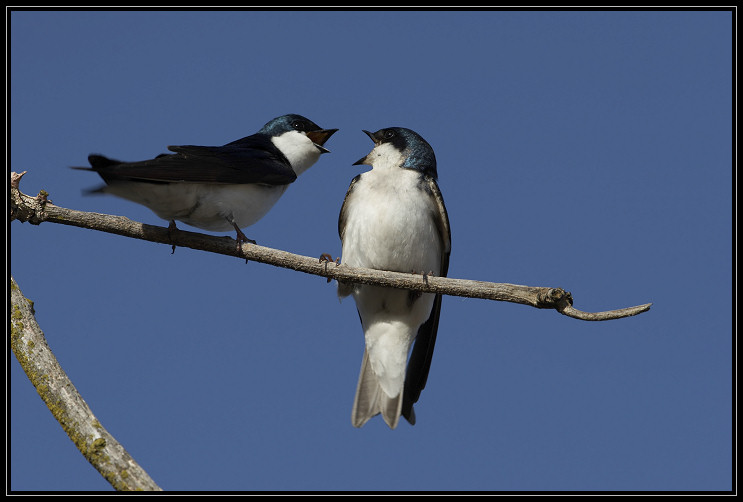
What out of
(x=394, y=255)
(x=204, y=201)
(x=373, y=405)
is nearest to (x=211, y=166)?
(x=204, y=201)

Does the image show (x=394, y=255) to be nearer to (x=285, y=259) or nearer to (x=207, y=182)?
(x=285, y=259)

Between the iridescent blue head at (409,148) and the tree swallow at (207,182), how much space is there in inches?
38.1

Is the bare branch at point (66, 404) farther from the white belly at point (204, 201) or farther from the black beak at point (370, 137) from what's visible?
Answer: the black beak at point (370, 137)

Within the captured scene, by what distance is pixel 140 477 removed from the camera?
3.77 metres

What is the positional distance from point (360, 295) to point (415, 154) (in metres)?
1.39

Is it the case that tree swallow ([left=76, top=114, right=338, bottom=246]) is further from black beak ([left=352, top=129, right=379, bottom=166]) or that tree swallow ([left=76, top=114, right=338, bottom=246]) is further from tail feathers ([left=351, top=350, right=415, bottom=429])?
tail feathers ([left=351, top=350, right=415, bottom=429])

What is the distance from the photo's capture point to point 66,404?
162 inches

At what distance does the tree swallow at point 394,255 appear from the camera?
245 inches

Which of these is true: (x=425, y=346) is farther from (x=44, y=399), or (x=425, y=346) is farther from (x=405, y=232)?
(x=44, y=399)

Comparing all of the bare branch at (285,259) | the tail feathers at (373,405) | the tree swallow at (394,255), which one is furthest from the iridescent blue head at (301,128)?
the tail feathers at (373,405)

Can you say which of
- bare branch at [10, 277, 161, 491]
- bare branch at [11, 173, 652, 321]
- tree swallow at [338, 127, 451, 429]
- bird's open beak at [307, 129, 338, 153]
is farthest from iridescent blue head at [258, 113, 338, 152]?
bare branch at [10, 277, 161, 491]

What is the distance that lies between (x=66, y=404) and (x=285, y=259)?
1791mm

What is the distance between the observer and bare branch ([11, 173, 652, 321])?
15.6 ft
